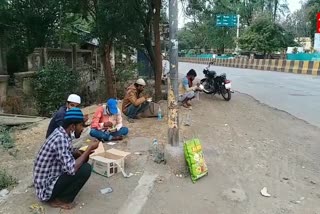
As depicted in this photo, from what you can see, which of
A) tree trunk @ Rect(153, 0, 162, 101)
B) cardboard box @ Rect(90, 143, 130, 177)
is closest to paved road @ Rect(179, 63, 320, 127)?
tree trunk @ Rect(153, 0, 162, 101)

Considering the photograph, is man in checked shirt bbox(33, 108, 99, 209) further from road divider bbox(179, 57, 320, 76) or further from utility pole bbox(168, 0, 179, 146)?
road divider bbox(179, 57, 320, 76)

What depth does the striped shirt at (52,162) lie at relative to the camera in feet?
12.1

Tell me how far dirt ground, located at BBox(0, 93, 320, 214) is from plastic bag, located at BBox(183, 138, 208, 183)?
100 mm

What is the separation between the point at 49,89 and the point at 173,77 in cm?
640

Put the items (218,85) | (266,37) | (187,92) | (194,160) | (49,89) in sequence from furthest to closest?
(266,37), (218,85), (49,89), (187,92), (194,160)

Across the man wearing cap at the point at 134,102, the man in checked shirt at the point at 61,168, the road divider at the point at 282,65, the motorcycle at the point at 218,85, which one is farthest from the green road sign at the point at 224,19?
the man in checked shirt at the point at 61,168

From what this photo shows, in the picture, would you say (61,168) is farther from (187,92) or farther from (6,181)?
(187,92)

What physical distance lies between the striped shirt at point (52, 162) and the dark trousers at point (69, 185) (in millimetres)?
51

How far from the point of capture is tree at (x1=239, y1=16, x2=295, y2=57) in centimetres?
3644

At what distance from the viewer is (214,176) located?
488 cm

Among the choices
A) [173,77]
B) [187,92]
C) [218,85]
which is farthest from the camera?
[218,85]

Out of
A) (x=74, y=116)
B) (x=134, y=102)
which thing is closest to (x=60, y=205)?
(x=74, y=116)

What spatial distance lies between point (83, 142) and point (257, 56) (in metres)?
33.9

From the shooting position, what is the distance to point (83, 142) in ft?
20.8
